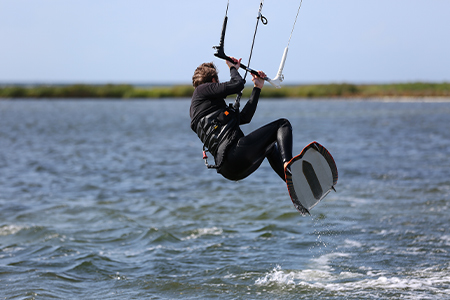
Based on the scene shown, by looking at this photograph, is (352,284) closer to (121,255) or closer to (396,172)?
(121,255)

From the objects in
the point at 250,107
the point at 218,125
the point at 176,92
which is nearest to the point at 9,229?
the point at 218,125

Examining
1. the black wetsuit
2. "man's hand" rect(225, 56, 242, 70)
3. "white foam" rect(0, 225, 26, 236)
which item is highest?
"man's hand" rect(225, 56, 242, 70)

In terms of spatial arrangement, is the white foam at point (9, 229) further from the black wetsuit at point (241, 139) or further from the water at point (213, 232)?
the black wetsuit at point (241, 139)

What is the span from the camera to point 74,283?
32.7 feet

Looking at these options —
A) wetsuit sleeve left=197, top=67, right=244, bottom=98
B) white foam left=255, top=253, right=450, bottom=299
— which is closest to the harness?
wetsuit sleeve left=197, top=67, right=244, bottom=98

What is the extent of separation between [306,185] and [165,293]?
3117 mm

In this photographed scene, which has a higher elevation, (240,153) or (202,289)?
(240,153)

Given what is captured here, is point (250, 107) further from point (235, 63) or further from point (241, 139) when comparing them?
point (235, 63)

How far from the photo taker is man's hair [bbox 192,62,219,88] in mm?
7836

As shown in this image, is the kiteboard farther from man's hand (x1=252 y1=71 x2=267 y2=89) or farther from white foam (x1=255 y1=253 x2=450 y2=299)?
white foam (x1=255 y1=253 x2=450 y2=299)

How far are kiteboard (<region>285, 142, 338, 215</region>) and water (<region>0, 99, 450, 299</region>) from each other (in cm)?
174

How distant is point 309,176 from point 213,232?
5.64 m

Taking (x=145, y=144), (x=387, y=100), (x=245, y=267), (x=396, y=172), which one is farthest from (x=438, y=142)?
(x=387, y=100)

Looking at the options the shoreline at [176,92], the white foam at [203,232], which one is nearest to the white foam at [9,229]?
the white foam at [203,232]
